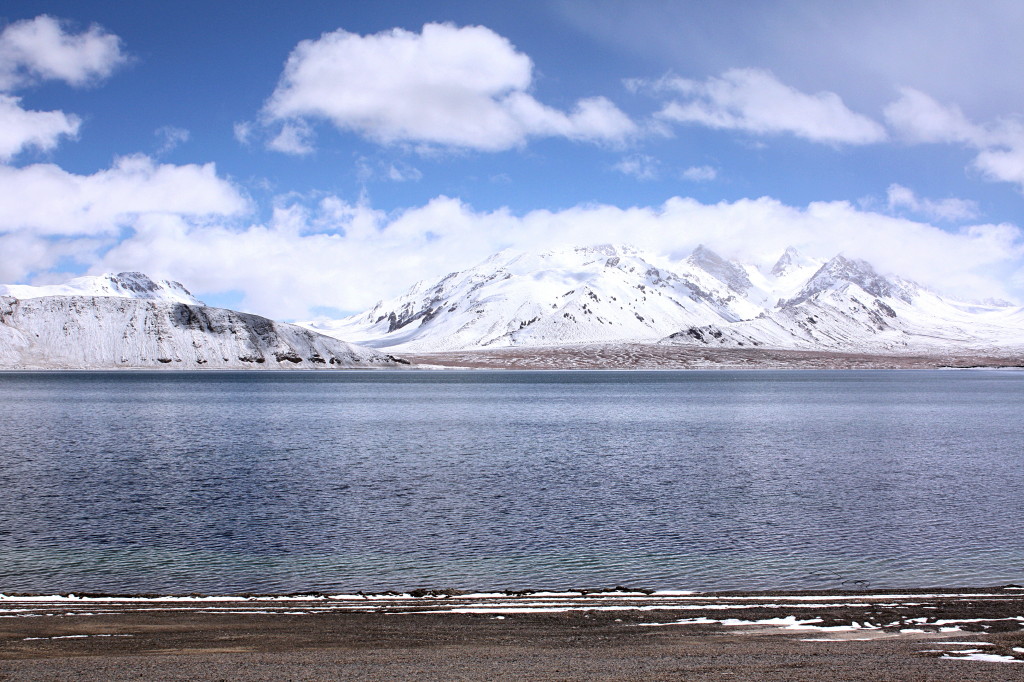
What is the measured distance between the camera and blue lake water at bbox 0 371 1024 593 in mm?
25938

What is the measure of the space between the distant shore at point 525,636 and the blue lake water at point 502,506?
8.49 ft

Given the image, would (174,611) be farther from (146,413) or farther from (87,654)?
(146,413)

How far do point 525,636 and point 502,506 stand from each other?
19.3 meters

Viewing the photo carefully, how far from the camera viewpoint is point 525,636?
18.1 meters

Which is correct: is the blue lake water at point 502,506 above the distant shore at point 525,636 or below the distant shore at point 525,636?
below

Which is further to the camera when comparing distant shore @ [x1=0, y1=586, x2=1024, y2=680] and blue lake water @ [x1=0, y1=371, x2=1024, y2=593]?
blue lake water @ [x1=0, y1=371, x2=1024, y2=593]

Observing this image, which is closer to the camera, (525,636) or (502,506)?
(525,636)

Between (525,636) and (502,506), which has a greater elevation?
(525,636)

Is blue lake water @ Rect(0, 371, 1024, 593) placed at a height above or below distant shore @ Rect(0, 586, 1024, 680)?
below

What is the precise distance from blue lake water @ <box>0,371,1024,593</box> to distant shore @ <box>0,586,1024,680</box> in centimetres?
259

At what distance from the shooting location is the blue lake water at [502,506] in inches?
1021

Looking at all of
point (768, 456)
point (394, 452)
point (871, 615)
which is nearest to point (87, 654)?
point (871, 615)

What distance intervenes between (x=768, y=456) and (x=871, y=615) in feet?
123

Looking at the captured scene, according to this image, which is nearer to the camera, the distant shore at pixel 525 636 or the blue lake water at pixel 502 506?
the distant shore at pixel 525 636
